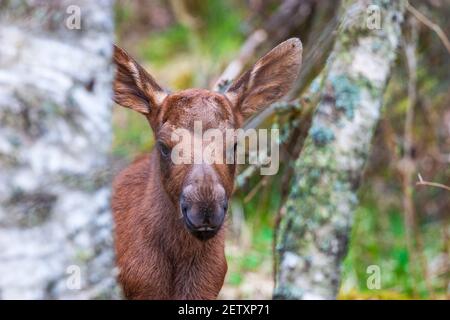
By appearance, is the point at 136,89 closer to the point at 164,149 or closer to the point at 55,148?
the point at 164,149

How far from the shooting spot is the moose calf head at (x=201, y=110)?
464 centimetres

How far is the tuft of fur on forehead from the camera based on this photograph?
17.2 ft

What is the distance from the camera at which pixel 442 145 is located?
10.4 metres

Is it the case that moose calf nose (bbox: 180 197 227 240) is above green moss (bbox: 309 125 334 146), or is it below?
below

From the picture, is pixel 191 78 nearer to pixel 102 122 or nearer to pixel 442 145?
pixel 442 145

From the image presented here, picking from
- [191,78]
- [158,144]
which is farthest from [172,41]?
[158,144]

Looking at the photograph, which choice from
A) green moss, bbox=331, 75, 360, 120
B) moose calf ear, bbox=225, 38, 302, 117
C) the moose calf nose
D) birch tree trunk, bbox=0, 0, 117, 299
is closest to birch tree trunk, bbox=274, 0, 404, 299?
green moss, bbox=331, 75, 360, 120

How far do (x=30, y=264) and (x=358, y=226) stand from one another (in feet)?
23.7

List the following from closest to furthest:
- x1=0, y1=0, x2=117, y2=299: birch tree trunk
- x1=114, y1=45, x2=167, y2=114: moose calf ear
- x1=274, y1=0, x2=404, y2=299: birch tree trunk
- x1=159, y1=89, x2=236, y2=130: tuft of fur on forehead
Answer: x1=0, y1=0, x2=117, y2=299: birch tree trunk
x1=274, y1=0, x2=404, y2=299: birch tree trunk
x1=159, y1=89, x2=236, y2=130: tuft of fur on forehead
x1=114, y1=45, x2=167, y2=114: moose calf ear

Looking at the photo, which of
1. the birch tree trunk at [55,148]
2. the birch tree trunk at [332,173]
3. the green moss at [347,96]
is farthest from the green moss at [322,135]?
the birch tree trunk at [55,148]

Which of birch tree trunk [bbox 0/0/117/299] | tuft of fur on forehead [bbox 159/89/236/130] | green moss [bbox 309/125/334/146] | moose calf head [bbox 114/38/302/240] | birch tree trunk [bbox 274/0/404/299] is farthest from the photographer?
tuft of fur on forehead [bbox 159/89/236/130]

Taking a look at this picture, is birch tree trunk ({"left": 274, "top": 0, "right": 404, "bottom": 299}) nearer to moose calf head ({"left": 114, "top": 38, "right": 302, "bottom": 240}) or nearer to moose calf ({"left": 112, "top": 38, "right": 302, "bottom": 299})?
moose calf head ({"left": 114, "top": 38, "right": 302, "bottom": 240})

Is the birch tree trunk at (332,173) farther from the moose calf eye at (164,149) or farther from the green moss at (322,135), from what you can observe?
the moose calf eye at (164,149)
